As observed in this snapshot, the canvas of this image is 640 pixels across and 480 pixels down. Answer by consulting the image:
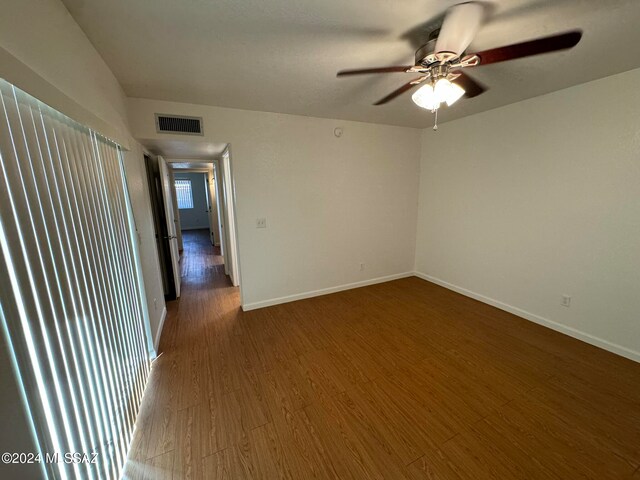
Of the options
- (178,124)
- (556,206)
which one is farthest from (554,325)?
(178,124)

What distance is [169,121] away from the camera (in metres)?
2.54

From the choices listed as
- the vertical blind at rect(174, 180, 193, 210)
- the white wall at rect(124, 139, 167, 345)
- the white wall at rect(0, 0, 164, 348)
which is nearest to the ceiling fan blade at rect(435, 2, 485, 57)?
the white wall at rect(0, 0, 164, 348)

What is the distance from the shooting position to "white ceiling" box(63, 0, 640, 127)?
1.29m

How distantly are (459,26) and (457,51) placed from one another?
0.37 ft

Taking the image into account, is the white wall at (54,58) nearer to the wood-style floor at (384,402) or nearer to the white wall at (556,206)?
the wood-style floor at (384,402)

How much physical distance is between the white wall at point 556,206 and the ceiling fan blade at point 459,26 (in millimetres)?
1876

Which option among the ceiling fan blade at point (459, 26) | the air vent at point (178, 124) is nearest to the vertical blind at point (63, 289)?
the air vent at point (178, 124)

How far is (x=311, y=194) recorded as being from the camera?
3.35 m

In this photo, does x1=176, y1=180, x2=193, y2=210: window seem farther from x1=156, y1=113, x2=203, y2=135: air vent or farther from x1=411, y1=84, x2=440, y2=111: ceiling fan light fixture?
x1=411, y1=84, x2=440, y2=111: ceiling fan light fixture

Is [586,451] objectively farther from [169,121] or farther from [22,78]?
[169,121]

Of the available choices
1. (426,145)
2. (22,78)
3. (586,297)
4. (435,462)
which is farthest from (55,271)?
(426,145)

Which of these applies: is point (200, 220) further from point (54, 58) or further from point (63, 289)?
point (63, 289)

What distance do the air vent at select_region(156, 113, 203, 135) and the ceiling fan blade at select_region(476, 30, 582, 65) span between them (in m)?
2.57

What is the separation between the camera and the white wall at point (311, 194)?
288cm
